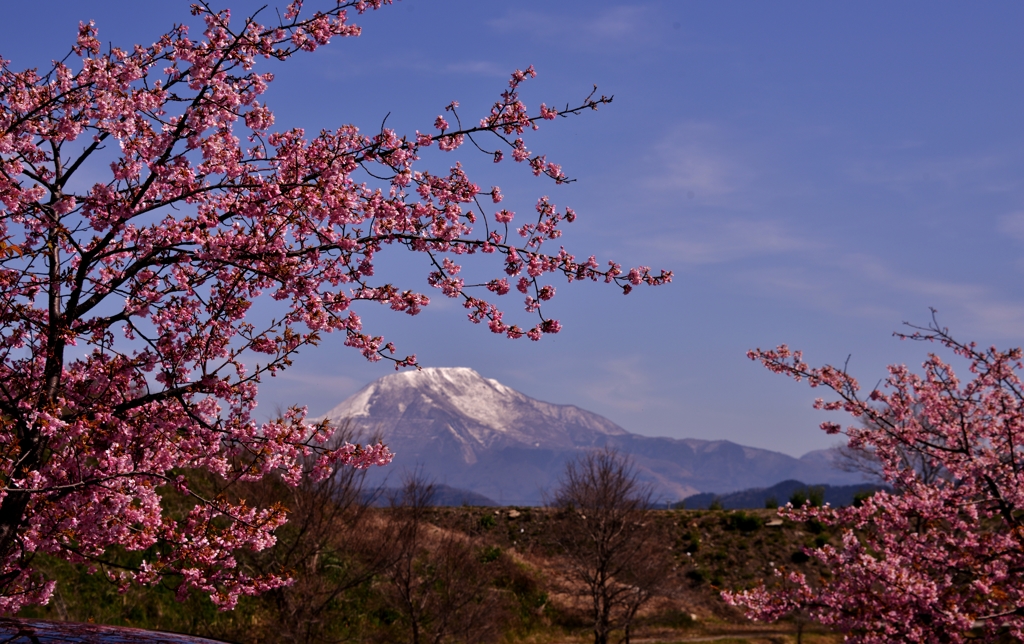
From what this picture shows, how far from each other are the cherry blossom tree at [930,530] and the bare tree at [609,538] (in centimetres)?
652

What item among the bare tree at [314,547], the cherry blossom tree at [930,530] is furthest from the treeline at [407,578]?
the cherry blossom tree at [930,530]

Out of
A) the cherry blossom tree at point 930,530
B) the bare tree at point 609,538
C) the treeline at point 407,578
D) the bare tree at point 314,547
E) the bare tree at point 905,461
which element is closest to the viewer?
the cherry blossom tree at point 930,530

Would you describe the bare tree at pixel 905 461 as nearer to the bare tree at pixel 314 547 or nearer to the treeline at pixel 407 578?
the treeline at pixel 407 578

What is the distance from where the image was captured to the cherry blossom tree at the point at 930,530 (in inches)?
376

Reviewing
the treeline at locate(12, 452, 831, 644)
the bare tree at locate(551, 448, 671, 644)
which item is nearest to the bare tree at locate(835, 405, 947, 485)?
the bare tree at locate(551, 448, 671, 644)

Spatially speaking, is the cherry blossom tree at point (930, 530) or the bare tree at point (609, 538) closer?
the cherry blossom tree at point (930, 530)

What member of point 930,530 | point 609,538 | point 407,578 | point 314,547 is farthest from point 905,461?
point 314,547

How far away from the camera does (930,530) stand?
11.7 m

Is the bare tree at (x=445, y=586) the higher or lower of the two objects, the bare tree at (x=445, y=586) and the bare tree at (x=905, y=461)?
the lower

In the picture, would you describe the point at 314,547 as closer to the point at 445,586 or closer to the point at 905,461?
the point at 445,586

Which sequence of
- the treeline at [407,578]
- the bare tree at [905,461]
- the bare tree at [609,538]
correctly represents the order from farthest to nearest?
1. the bare tree at [609,538]
2. the bare tree at [905,461]
3. the treeline at [407,578]

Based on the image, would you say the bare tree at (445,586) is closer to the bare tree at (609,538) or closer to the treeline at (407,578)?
the treeline at (407,578)

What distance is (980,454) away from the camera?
12195mm

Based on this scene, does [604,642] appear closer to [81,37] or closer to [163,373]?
[163,373]
